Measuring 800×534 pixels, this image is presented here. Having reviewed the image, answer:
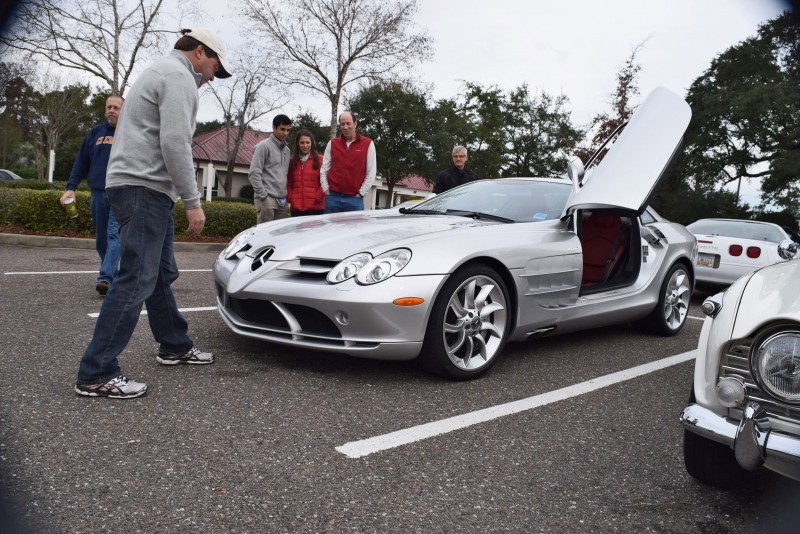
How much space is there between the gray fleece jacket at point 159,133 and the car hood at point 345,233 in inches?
28.6

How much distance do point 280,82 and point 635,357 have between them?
23855 millimetres

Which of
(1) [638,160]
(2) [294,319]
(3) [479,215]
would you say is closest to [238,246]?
(2) [294,319]

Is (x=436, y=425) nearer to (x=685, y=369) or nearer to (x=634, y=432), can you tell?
(x=634, y=432)

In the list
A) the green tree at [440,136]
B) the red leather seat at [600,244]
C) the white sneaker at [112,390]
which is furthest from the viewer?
the green tree at [440,136]

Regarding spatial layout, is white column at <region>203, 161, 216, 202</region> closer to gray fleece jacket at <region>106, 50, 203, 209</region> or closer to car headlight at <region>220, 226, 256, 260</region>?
car headlight at <region>220, 226, 256, 260</region>

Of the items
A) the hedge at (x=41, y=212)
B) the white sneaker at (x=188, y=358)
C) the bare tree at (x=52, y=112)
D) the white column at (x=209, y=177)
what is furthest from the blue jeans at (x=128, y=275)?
the white column at (x=209, y=177)

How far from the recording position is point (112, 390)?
9.66ft

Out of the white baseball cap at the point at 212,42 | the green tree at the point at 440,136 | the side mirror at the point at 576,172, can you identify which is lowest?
the side mirror at the point at 576,172

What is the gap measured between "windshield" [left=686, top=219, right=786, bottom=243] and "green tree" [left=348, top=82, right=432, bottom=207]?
21.8 metres

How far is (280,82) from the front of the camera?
2597 centimetres

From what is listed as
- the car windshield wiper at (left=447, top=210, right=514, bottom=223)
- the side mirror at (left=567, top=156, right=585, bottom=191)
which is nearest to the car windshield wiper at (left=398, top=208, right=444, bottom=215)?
the car windshield wiper at (left=447, top=210, right=514, bottom=223)

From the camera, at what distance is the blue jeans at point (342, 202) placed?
6773 mm

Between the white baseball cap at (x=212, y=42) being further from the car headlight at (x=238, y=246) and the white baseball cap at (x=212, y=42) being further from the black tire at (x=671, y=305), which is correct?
the black tire at (x=671, y=305)

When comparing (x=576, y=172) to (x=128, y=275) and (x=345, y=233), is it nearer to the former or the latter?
(x=345, y=233)
